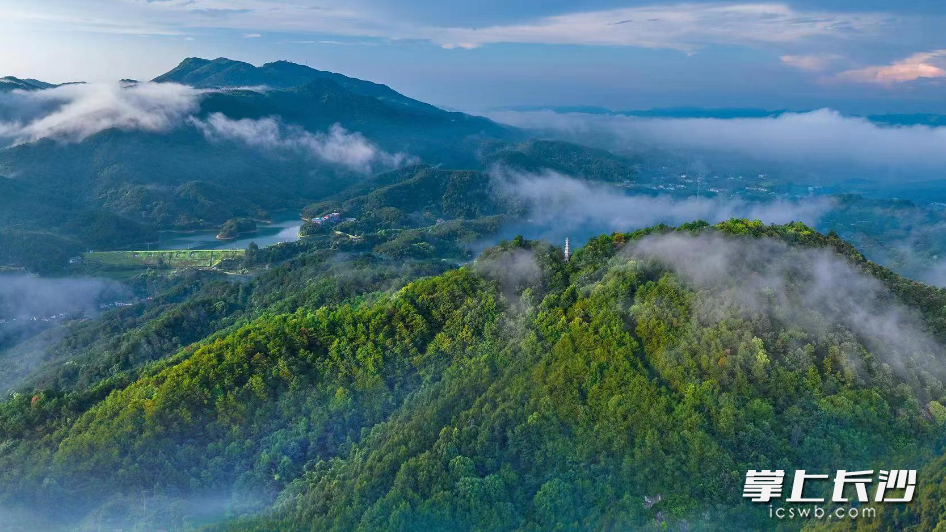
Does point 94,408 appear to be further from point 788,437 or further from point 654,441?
point 788,437

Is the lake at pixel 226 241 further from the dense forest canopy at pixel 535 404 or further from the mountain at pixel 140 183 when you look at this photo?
the dense forest canopy at pixel 535 404

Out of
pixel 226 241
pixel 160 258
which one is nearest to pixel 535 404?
pixel 160 258

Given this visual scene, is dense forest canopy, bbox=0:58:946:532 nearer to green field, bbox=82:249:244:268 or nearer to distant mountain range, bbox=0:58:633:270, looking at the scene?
green field, bbox=82:249:244:268

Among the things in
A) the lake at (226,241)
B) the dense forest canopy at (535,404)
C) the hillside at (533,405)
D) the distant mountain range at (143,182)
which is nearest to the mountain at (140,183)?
the distant mountain range at (143,182)

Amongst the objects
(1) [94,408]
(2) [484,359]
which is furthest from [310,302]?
(2) [484,359]

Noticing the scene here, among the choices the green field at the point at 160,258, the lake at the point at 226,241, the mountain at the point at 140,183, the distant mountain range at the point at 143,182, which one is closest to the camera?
the green field at the point at 160,258

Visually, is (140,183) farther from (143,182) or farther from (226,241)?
(226,241)
